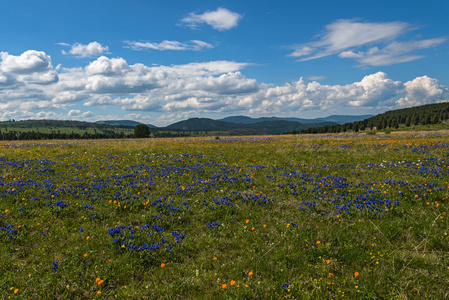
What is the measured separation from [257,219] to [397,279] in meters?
4.02

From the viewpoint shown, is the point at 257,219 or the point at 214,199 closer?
the point at 257,219

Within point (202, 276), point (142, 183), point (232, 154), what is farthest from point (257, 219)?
point (232, 154)

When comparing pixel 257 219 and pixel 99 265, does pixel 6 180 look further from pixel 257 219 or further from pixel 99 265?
pixel 257 219

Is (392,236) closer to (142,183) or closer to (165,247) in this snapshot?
(165,247)

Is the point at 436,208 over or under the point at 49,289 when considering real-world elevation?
over

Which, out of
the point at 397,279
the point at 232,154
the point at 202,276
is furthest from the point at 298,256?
the point at 232,154

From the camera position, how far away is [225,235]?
700cm

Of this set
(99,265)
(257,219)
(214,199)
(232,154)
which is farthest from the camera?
(232,154)

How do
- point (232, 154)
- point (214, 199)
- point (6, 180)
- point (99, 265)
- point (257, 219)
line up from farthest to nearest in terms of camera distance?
point (232, 154) < point (6, 180) < point (214, 199) < point (257, 219) < point (99, 265)

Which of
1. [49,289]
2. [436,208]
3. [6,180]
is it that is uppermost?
[6,180]

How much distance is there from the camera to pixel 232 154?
1950 cm

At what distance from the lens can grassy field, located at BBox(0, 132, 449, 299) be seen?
16.1 feet

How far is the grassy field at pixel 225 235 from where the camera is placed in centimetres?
492

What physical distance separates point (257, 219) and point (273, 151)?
13.1m
